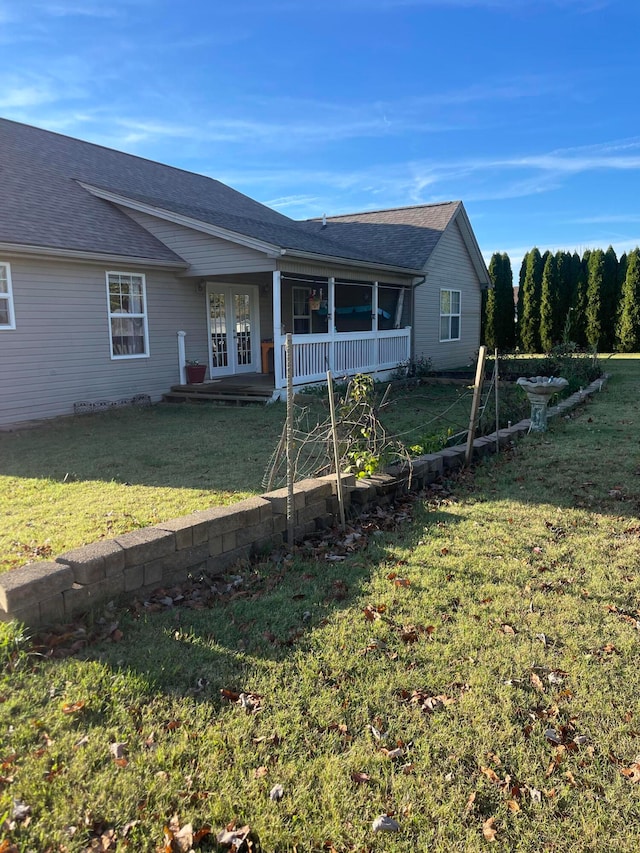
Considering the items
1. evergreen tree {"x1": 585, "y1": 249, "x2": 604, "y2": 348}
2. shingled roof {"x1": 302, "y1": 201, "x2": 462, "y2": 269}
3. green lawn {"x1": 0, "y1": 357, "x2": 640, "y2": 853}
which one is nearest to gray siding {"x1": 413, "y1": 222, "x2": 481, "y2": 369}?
shingled roof {"x1": 302, "y1": 201, "x2": 462, "y2": 269}

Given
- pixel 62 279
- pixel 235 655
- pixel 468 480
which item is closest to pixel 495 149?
pixel 62 279

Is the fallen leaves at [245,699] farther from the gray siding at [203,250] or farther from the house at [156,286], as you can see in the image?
the gray siding at [203,250]

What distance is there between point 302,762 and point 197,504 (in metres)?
3.12

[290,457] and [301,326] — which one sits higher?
[301,326]

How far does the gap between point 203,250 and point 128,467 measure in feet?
23.3

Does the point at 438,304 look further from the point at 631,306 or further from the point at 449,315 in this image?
the point at 631,306

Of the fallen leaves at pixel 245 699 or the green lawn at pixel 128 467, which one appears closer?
the fallen leaves at pixel 245 699

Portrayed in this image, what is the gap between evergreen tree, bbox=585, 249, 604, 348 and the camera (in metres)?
25.2

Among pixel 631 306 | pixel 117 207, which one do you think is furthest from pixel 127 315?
pixel 631 306

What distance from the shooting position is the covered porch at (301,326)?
13141 millimetres

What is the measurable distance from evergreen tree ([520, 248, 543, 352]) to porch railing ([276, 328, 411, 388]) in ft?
39.3

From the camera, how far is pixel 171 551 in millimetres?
3781

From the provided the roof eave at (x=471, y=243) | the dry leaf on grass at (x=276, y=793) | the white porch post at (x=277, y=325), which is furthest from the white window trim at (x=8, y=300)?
the roof eave at (x=471, y=243)

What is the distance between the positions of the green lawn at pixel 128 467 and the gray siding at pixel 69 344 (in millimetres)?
Answer: 691
